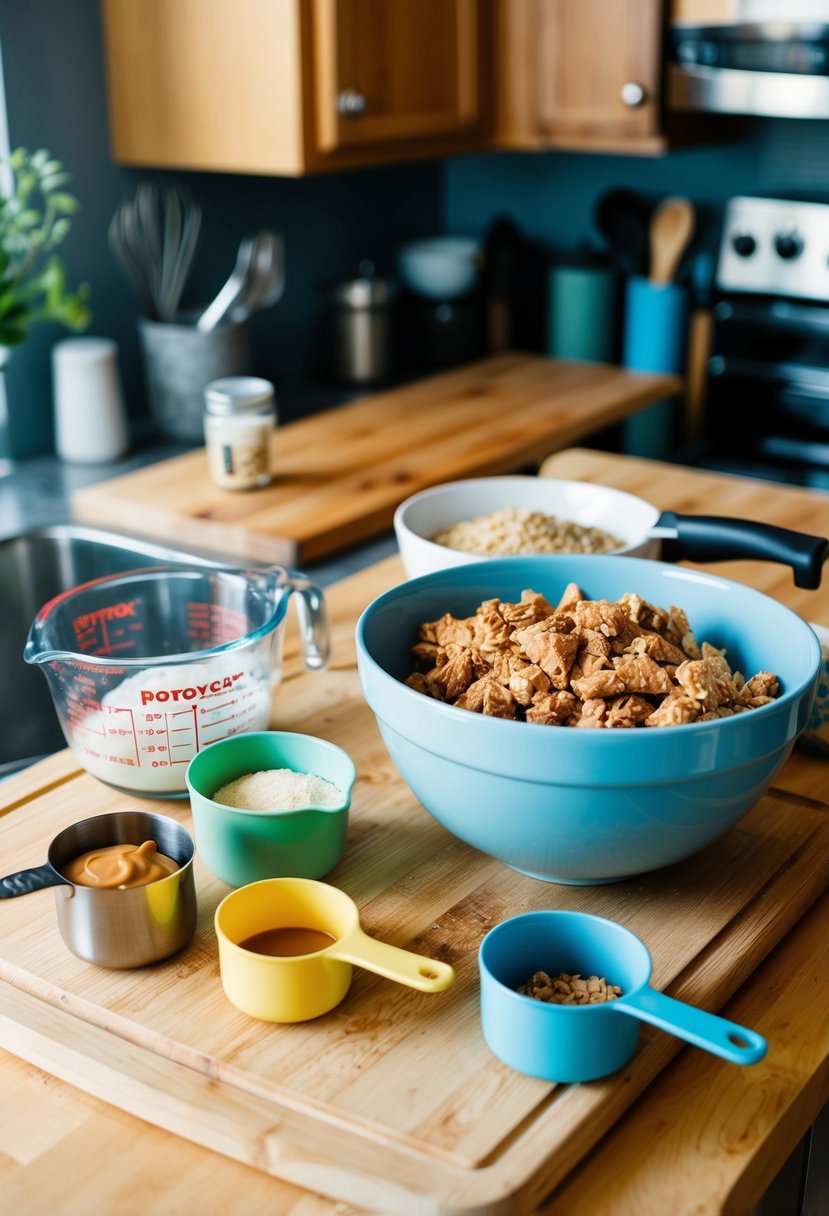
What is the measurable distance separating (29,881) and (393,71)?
167 cm

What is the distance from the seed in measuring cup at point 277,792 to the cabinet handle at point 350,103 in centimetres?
137

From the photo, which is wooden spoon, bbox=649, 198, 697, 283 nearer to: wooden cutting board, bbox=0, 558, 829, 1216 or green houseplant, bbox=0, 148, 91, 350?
green houseplant, bbox=0, 148, 91, 350

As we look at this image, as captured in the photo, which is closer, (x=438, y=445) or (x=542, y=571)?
(x=542, y=571)

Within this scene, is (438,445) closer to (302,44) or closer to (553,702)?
(302,44)

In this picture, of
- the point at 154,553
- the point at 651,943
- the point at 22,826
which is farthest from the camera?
the point at 154,553

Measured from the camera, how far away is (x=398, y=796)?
104 centimetres

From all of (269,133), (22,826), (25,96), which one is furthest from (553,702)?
(25,96)

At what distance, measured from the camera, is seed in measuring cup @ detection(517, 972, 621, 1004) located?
0.77m

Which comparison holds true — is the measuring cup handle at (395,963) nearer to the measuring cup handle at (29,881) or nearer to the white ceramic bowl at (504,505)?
the measuring cup handle at (29,881)

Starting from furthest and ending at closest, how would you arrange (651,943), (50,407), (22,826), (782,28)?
(50,407), (782,28), (22,826), (651,943)

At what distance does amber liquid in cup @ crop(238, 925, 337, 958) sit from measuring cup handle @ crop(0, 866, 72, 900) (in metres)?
0.13

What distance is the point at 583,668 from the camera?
0.90 m

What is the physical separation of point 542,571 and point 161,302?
1.31 meters

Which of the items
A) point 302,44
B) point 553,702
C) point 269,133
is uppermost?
point 302,44
